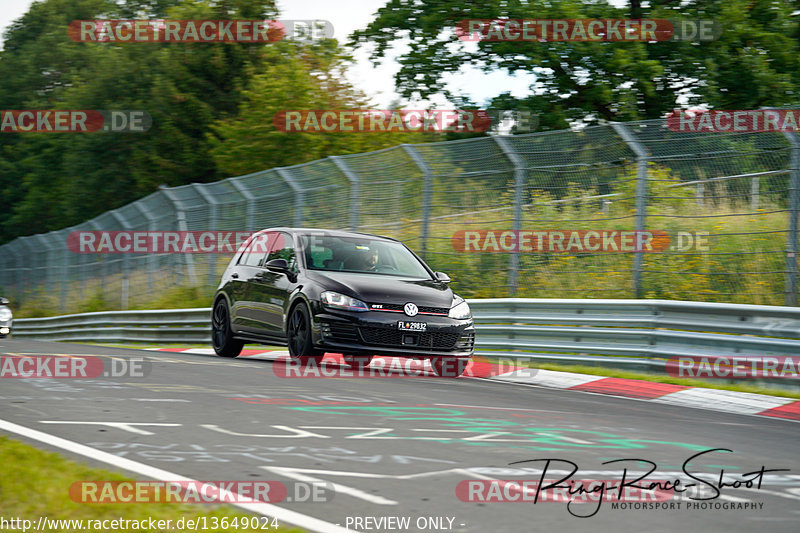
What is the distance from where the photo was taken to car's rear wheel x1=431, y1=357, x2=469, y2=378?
12.2 meters

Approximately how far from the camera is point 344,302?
11.4 metres

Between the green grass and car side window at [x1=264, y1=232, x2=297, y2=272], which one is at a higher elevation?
car side window at [x1=264, y1=232, x2=297, y2=272]

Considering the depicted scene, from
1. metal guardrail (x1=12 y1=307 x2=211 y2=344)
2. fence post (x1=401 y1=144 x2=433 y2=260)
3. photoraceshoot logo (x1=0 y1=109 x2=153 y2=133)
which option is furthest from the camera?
photoraceshoot logo (x1=0 y1=109 x2=153 y2=133)

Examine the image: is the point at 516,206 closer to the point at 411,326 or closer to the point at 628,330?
the point at 628,330

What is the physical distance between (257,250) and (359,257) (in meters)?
1.81

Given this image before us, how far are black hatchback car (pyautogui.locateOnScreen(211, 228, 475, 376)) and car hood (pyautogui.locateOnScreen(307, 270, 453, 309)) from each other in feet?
0.04

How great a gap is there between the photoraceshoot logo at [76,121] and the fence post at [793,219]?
118ft

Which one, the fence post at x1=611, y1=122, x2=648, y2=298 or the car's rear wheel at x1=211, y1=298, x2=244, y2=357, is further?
the car's rear wheel at x1=211, y1=298, x2=244, y2=357

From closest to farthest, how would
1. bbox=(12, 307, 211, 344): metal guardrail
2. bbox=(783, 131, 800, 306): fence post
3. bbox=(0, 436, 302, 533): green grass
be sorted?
1. bbox=(0, 436, 302, 533): green grass
2. bbox=(783, 131, 800, 306): fence post
3. bbox=(12, 307, 211, 344): metal guardrail

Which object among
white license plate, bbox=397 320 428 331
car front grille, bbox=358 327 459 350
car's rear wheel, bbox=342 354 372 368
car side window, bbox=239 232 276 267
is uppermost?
car side window, bbox=239 232 276 267

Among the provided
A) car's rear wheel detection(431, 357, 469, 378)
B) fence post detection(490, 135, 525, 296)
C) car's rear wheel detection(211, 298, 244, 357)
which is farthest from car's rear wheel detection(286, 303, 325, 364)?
fence post detection(490, 135, 525, 296)

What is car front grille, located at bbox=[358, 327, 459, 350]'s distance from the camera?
11.3 m

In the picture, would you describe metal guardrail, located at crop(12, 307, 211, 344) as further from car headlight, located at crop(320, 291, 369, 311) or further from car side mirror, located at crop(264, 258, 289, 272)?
car headlight, located at crop(320, 291, 369, 311)

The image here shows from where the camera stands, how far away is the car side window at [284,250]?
498 inches
